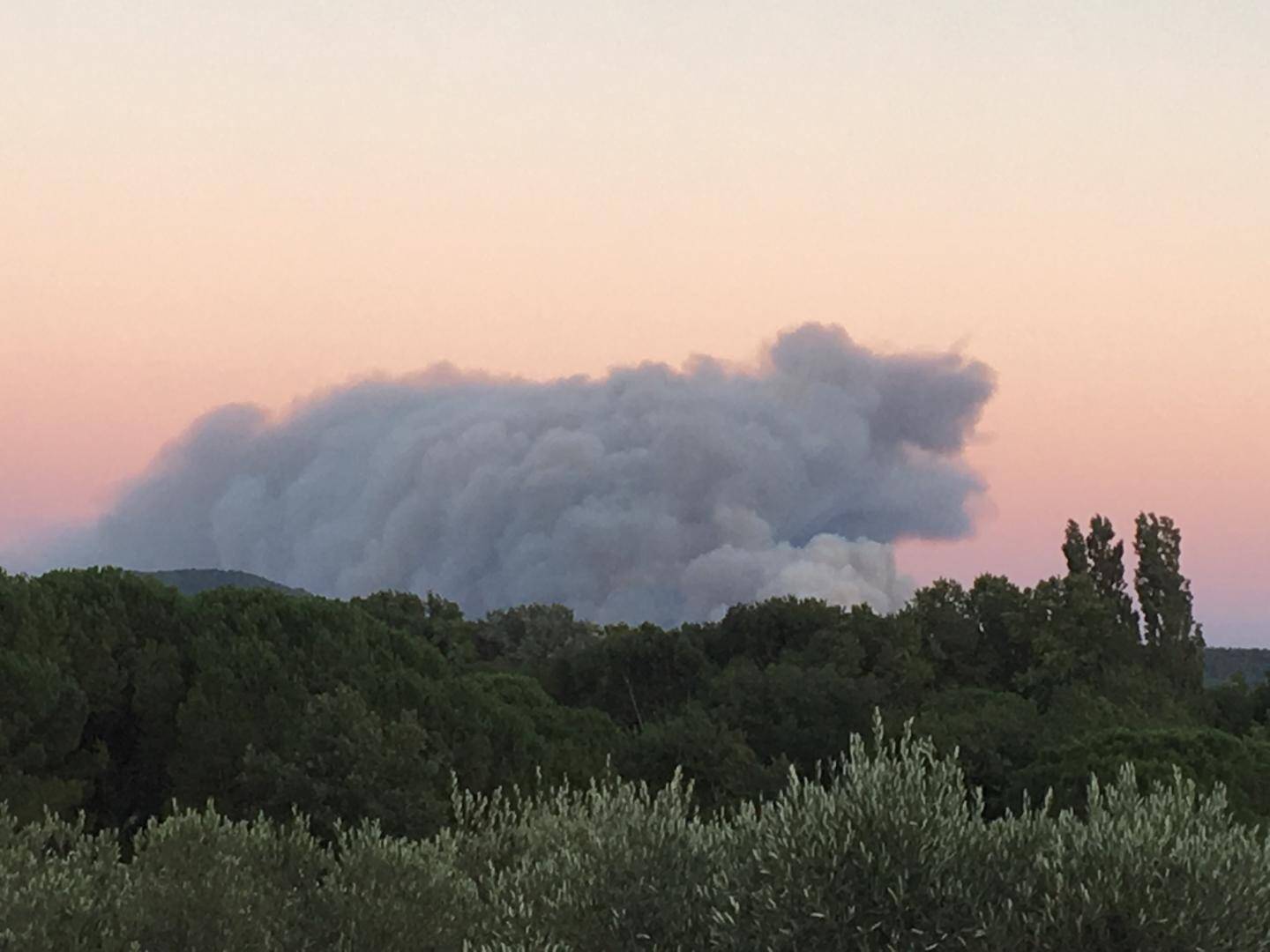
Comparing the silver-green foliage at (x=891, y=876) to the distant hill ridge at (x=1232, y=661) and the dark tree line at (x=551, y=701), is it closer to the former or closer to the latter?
the dark tree line at (x=551, y=701)

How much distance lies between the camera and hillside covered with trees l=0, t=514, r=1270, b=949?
52.8 feet

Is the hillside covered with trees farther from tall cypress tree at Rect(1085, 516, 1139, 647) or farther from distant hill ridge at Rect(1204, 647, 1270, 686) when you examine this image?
distant hill ridge at Rect(1204, 647, 1270, 686)

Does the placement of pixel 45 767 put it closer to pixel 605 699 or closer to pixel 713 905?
pixel 713 905

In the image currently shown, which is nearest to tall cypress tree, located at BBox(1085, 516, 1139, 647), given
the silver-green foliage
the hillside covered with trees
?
the hillside covered with trees

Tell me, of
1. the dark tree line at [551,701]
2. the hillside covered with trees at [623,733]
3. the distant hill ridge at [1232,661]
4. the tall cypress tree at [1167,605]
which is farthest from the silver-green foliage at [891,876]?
the distant hill ridge at [1232,661]

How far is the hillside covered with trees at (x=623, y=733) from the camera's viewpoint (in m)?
16.1

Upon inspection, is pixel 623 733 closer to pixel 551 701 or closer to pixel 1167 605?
pixel 551 701

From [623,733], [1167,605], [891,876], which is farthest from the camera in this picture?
[1167,605]

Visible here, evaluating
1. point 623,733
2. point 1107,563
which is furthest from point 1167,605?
point 623,733

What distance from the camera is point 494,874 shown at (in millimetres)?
24219

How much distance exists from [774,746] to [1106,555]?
1346 inches

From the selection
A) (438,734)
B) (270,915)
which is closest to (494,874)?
(270,915)

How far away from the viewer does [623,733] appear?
62750 mm

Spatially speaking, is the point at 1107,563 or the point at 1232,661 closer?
the point at 1107,563
